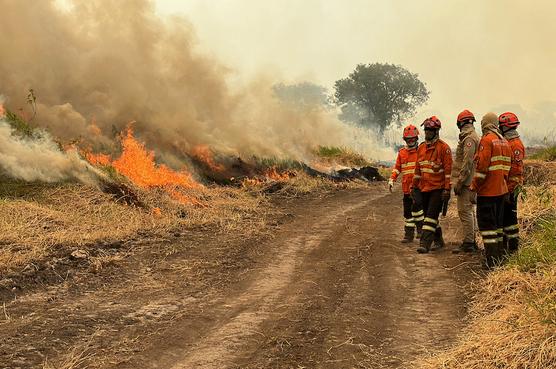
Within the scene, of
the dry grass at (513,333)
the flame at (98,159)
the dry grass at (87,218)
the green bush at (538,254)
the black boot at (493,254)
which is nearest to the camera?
the dry grass at (513,333)

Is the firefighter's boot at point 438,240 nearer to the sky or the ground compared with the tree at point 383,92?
nearer to the ground

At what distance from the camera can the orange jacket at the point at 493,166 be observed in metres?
6.96

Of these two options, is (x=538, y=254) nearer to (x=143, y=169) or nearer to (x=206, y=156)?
(x=143, y=169)

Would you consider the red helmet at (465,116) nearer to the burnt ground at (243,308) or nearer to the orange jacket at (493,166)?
the orange jacket at (493,166)

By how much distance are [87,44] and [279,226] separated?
1073 cm

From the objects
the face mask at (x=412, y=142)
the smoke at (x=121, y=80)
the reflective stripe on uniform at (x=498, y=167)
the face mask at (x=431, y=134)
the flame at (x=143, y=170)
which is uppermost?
the smoke at (x=121, y=80)

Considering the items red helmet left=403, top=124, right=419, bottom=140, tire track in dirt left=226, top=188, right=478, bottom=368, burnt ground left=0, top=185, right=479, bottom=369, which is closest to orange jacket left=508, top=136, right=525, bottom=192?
burnt ground left=0, top=185, right=479, bottom=369

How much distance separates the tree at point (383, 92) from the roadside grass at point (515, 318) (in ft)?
158

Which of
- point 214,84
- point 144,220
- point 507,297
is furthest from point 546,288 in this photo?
point 214,84

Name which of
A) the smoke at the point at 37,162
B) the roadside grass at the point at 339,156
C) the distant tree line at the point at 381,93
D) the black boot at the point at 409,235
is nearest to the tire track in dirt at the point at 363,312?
the black boot at the point at 409,235

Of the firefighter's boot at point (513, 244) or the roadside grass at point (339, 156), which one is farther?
the roadside grass at point (339, 156)

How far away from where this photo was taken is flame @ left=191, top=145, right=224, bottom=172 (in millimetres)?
17734

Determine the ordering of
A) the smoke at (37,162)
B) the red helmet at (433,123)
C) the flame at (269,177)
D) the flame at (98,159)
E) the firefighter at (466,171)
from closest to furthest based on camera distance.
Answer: the firefighter at (466,171)
the red helmet at (433,123)
the smoke at (37,162)
the flame at (98,159)
the flame at (269,177)

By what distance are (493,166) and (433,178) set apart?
1.84m
